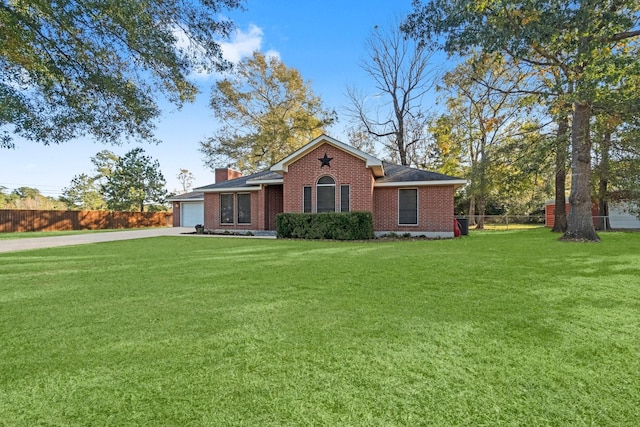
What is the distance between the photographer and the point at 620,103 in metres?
10.1

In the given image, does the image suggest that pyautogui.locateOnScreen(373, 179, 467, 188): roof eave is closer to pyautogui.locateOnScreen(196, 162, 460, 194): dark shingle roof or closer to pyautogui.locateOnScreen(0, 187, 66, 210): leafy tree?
pyautogui.locateOnScreen(196, 162, 460, 194): dark shingle roof

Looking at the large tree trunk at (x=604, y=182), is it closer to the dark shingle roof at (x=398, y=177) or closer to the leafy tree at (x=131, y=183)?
the dark shingle roof at (x=398, y=177)

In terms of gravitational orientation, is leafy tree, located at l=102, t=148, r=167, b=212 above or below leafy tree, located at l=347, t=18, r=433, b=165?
below

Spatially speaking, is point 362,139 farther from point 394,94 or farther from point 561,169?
point 561,169

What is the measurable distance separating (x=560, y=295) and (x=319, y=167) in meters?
11.0

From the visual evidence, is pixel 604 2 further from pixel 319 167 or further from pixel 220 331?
pixel 220 331

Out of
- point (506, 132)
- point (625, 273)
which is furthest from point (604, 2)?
point (506, 132)

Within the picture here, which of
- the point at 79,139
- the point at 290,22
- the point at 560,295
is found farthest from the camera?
the point at 290,22

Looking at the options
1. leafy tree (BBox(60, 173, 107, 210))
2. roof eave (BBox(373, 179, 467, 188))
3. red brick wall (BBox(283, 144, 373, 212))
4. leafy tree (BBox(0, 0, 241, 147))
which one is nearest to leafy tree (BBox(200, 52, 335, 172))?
red brick wall (BBox(283, 144, 373, 212))

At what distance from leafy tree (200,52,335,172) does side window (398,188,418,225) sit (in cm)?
1583

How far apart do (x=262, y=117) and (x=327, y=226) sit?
60.7ft

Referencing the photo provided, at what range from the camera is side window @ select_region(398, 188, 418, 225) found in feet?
47.9

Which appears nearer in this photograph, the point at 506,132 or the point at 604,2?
the point at 604,2

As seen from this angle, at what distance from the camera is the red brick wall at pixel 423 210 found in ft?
46.5
